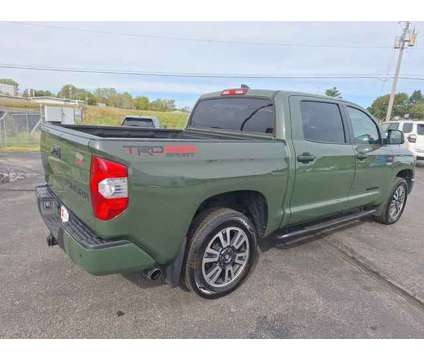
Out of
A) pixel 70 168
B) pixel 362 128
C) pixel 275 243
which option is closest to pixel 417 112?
pixel 362 128

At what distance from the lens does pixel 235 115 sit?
3.76 m

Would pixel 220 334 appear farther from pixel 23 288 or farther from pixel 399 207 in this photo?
pixel 399 207

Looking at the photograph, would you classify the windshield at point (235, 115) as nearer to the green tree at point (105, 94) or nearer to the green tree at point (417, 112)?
the green tree at point (417, 112)

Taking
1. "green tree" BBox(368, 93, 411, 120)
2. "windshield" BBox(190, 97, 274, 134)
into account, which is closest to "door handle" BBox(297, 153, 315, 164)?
"windshield" BBox(190, 97, 274, 134)

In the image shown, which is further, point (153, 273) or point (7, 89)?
point (7, 89)

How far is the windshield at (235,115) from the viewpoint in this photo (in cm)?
334

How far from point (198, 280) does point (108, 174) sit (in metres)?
1.31

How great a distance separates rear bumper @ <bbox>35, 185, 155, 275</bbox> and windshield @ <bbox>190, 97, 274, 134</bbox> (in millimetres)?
1887

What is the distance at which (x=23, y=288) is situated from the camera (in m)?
2.89

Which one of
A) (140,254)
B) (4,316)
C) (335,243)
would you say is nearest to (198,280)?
(140,254)

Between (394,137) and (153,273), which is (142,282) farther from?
(394,137)

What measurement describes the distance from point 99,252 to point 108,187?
1.53 ft

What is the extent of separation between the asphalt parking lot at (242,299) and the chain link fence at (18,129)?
40.5 feet

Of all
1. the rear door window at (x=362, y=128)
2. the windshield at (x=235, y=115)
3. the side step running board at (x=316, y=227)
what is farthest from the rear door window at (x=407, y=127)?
the windshield at (x=235, y=115)
